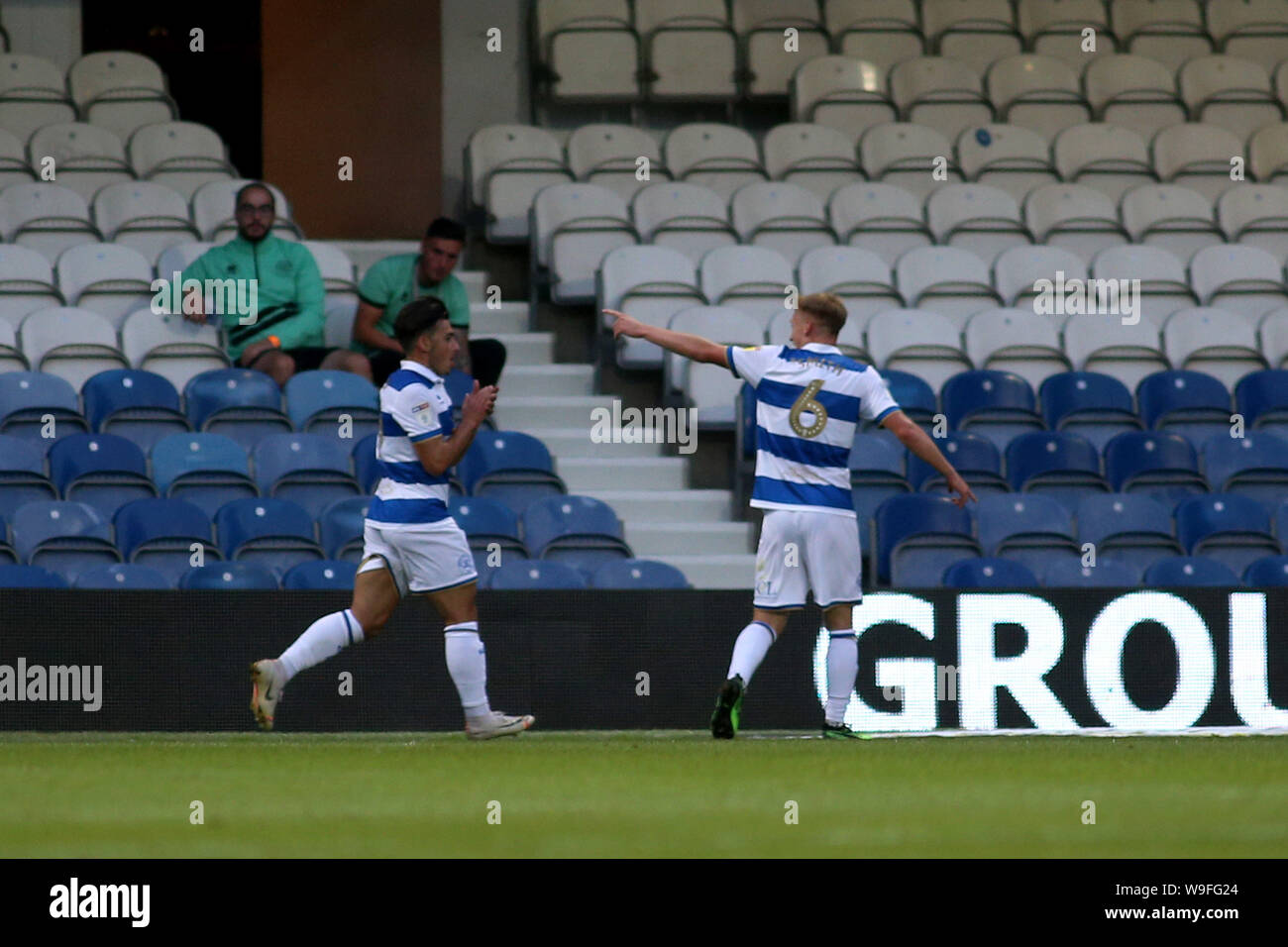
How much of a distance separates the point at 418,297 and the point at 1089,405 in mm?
3932

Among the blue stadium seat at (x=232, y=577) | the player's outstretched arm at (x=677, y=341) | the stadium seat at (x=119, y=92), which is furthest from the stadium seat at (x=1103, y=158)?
the player's outstretched arm at (x=677, y=341)

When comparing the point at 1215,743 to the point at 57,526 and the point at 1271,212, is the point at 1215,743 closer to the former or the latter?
the point at 57,526

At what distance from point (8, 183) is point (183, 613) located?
477 cm

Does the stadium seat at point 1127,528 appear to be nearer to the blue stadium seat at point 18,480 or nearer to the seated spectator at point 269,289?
the seated spectator at point 269,289

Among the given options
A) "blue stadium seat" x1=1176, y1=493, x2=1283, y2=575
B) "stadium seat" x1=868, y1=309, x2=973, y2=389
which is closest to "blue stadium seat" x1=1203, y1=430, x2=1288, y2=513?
"blue stadium seat" x1=1176, y1=493, x2=1283, y2=575

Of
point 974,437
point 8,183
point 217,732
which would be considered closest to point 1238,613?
point 974,437

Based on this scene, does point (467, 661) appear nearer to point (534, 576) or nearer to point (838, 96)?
point (534, 576)

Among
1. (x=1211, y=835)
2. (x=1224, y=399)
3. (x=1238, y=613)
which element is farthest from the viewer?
(x=1224, y=399)

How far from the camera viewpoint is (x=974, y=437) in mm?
11055

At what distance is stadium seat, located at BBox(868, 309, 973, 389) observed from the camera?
12016mm

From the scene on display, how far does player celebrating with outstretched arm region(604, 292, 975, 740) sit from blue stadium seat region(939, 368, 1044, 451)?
13.2ft

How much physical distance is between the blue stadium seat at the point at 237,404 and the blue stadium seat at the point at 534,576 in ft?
5.64

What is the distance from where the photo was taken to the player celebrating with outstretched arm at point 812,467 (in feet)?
24.9

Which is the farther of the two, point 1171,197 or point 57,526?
point 1171,197
